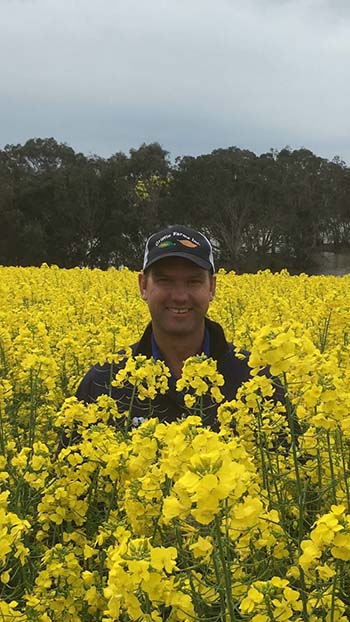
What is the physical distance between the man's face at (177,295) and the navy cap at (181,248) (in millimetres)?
46

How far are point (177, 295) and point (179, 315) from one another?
11 centimetres

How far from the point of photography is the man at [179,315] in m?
3.52

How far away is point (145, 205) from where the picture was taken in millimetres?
42125

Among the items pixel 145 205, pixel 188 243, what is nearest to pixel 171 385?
pixel 188 243

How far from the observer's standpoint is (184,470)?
1316 mm

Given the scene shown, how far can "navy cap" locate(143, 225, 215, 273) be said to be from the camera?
3562 mm

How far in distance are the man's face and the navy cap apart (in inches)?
1.8

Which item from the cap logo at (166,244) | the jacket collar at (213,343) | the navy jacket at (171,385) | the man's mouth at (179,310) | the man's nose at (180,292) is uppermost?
the cap logo at (166,244)

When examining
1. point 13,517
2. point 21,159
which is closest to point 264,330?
point 13,517

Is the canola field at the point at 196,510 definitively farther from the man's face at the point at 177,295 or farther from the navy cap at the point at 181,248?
the navy cap at the point at 181,248

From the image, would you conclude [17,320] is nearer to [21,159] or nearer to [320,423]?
[320,423]

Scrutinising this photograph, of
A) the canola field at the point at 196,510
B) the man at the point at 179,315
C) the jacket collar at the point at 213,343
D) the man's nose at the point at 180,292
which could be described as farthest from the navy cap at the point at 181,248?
the canola field at the point at 196,510

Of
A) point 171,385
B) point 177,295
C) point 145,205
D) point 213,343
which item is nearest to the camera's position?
point 171,385

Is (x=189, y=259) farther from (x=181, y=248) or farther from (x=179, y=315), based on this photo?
(x=179, y=315)
